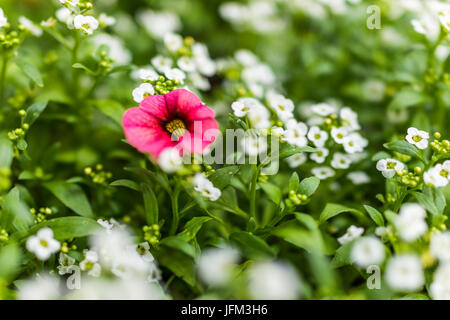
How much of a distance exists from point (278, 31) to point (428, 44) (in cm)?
92

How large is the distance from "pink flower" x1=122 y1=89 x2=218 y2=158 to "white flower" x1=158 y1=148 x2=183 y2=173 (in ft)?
0.13

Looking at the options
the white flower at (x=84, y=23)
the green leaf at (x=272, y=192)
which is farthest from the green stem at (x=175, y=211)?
the white flower at (x=84, y=23)

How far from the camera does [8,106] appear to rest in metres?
1.70

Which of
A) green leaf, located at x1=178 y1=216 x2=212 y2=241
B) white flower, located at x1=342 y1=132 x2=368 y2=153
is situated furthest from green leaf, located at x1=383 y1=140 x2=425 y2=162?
green leaf, located at x1=178 y1=216 x2=212 y2=241

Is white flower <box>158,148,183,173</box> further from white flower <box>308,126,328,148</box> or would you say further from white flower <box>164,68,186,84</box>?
white flower <box>308,126,328,148</box>

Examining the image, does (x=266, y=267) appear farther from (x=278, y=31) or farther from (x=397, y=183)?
(x=278, y=31)

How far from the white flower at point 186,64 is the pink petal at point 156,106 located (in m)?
0.30

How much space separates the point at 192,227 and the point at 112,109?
58 cm

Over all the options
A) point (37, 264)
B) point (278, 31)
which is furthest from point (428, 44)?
point (37, 264)

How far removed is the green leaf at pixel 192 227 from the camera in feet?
4.42

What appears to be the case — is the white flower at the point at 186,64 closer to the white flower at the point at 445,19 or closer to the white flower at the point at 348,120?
the white flower at the point at 348,120

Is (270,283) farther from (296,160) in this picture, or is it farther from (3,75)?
(3,75)

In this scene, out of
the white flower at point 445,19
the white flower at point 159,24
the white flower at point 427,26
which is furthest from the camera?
the white flower at point 159,24

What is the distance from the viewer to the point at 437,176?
130cm
